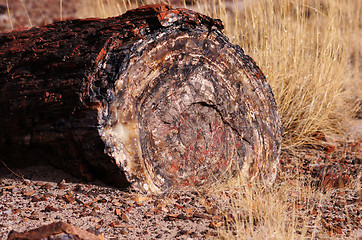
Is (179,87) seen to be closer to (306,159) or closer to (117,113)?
(117,113)

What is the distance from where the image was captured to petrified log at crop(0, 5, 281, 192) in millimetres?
2104

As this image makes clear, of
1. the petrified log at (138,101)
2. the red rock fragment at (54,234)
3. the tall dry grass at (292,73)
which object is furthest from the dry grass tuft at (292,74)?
the red rock fragment at (54,234)

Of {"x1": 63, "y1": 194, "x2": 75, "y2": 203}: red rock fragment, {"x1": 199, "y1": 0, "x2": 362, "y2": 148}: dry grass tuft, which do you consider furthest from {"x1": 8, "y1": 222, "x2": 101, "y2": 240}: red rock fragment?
{"x1": 199, "y1": 0, "x2": 362, "y2": 148}: dry grass tuft

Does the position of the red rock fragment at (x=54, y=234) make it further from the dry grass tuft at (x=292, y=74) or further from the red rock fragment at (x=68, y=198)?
the dry grass tuft at (x=292, y=74)

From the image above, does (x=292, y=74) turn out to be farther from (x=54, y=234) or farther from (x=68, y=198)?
(x=54, y=234)

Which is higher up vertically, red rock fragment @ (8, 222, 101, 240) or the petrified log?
the petrified log

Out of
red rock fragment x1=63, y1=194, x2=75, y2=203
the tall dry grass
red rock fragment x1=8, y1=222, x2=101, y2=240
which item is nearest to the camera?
red rock fragment x1=8, y1=222, x2=101, y2=240

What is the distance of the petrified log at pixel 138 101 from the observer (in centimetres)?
210

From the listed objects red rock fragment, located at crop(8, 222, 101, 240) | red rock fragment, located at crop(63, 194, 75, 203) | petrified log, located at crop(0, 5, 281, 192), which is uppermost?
petrified log, located at crop(0, 5, 281, 192)

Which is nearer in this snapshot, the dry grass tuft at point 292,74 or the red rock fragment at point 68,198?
the red rock fragment at point 68,198

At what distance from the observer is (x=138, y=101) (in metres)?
2.19

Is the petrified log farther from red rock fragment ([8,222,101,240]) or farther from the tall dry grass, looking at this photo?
the tall dry grass

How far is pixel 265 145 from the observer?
269 centimetres

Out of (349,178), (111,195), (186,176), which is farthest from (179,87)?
(349,178)
